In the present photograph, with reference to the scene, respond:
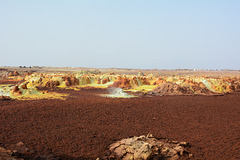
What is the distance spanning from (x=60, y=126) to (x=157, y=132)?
13.7 feet

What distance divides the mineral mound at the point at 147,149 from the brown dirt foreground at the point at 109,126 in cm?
37

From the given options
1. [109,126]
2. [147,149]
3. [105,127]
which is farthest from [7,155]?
[109,126]

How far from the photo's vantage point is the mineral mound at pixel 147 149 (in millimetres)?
6832

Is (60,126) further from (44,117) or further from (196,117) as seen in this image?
(196,117)

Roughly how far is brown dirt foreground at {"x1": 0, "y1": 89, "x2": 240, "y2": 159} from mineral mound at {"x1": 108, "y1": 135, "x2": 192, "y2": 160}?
1.23 feet

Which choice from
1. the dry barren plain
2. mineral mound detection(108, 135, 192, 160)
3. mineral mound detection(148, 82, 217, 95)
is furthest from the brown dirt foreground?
mineral mound detection(148, 82, 217, 95)

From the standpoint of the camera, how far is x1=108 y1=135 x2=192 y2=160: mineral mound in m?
6.83

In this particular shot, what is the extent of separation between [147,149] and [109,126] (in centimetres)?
371

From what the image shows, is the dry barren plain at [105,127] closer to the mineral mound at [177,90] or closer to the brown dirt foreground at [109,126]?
the brown dirt foreground at [109,126]

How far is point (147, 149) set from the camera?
22.3ft

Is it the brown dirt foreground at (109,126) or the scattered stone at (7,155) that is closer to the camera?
the scattered stone at (7,155)

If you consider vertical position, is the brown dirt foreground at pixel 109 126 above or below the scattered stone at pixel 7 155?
below

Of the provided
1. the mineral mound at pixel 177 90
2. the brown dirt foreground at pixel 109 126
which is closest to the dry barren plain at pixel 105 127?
the brown dirt foreground at pixel 109 126

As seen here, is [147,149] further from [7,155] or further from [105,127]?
[7,155]
